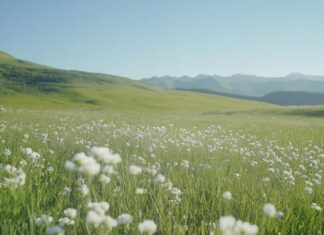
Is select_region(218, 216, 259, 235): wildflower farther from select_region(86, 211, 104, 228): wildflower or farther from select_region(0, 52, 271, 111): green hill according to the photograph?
select_region(0, 52, 271, 111): green hill

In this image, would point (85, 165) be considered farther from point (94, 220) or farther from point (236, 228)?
point (236, 228)

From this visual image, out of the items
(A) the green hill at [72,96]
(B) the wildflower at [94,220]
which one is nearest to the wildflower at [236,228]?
(B) the wildflower at [94,220]

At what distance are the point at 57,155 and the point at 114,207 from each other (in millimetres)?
3372

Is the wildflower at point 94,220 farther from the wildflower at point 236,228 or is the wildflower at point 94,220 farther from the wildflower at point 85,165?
the wildflower at point 236,228

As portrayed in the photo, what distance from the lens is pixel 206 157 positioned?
7.50 m

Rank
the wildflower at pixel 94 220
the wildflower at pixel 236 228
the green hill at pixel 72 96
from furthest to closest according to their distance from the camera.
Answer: the green hill at pixel 72 96
the wildflower at pixel 94 220
the wildflower at pixel 236 228

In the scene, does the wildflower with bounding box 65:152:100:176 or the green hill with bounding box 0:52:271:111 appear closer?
the wildflower with bounding box 65:152:100:176

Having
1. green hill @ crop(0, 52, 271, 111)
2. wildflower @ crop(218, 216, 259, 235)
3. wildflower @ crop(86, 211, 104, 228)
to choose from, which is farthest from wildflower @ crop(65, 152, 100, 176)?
green hill @ crop(0, 52, 271, 111)

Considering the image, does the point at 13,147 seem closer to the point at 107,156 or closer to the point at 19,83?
the point at 107,156

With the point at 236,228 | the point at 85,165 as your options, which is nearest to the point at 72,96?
the point at 85,165

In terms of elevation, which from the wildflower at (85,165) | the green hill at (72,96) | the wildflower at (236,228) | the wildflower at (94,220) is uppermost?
the wildflower at (85,165)

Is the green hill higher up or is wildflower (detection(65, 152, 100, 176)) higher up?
wildflower (detection(65, 152, 100, 176))

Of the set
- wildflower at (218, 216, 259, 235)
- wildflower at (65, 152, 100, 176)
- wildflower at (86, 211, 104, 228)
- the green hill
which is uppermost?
wildflower at (65, 152, 100, 176)

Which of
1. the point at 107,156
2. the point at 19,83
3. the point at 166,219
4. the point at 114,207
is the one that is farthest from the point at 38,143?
the point at 19,83
